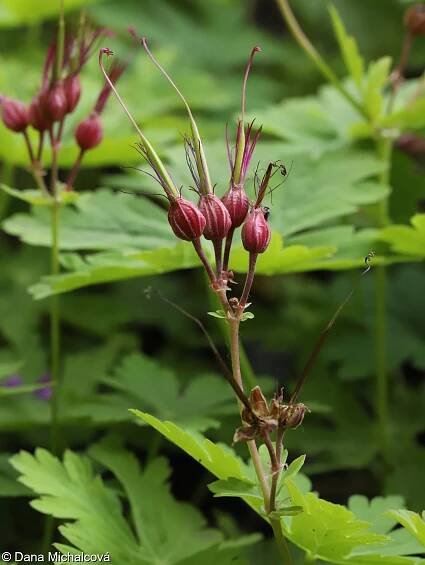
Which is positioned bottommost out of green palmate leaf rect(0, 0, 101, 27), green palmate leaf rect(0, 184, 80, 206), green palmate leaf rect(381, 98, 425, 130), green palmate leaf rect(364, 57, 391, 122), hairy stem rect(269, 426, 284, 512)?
hairy stem rect(269, 426, 284, 512)

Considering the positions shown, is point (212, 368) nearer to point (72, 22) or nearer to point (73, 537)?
Answer: point (73, 537)

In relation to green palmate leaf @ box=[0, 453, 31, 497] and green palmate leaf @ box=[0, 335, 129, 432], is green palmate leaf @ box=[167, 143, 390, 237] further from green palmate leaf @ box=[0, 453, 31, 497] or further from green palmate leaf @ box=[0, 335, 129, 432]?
green palmate leaf @ box=[0, 453, 31, 497]

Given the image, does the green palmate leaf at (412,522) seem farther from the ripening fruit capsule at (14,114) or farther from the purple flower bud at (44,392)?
the purple flower bud at (44,392)

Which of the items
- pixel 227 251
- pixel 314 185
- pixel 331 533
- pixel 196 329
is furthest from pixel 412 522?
pixel 196 329

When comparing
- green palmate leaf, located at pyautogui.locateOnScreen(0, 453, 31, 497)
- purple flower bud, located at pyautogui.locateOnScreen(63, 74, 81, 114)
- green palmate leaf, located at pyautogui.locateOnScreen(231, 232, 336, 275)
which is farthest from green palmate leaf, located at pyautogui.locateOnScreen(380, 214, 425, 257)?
green palmate leaf, located at pyautogui.locateOnScreen(0, 453, 31, 497)

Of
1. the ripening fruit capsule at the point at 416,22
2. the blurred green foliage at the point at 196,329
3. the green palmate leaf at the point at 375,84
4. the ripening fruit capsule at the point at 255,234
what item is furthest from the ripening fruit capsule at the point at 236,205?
the ripening fruit capsule at the point at 416,22

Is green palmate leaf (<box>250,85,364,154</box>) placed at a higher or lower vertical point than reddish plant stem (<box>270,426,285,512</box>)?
higher
